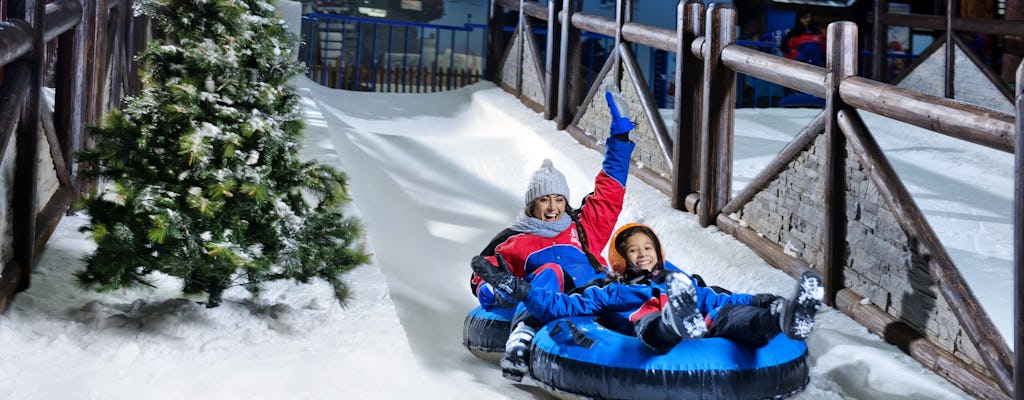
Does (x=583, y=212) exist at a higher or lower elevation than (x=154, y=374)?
higher

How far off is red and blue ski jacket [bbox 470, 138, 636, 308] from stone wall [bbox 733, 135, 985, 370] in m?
0.83

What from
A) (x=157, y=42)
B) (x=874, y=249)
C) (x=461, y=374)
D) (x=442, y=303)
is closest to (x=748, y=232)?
(x=874, y=249)

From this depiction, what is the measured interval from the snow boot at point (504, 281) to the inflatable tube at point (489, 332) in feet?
1.27

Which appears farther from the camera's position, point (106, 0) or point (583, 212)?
point (106, 0)

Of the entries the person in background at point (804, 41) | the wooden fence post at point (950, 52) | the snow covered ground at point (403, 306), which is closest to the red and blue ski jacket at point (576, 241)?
the snow covered ground at point (403, 306)

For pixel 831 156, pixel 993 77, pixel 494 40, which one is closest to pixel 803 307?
pixel 831 156

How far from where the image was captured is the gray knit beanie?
370 centimetres

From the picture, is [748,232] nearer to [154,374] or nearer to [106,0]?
[154,374]

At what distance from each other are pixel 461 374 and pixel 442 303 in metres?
1.14

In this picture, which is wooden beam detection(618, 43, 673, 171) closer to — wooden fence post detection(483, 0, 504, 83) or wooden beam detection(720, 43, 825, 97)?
wooden beam detection(720, 43, 825, 97)

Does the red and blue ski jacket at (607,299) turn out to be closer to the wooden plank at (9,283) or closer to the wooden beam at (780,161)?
the wooden beam at (780,161)

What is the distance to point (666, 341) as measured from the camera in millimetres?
2832

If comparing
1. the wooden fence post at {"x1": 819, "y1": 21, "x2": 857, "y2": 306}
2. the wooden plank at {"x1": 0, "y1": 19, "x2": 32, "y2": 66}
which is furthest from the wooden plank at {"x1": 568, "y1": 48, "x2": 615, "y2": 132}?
the wooden plank at {"x1": 0, "y1": 19, "x2": 32, "y2": 66}

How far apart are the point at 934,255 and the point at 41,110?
3.34 m
